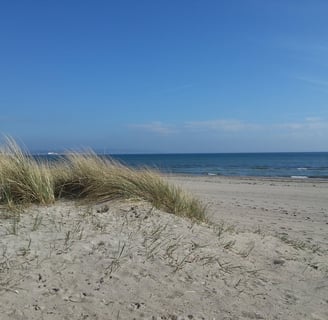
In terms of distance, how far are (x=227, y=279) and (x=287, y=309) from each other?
0.72m

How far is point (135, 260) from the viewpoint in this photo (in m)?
4.46

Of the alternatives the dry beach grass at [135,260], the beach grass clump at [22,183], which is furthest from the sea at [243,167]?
the dry beach grass at [135,260]

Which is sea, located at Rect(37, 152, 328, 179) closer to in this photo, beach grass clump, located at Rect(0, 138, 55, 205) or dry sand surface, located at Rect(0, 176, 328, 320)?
beach grass clump, located at Rect(0, 138, 55, 205)

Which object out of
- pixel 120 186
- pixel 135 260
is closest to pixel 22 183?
pixel 120 186

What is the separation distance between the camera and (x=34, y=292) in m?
3.65

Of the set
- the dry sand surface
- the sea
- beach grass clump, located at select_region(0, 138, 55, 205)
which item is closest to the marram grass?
beach grass clump, located at select_region(0, 138, 55, 205)

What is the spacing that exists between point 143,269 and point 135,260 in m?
0.20

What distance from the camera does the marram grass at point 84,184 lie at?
6.04 m

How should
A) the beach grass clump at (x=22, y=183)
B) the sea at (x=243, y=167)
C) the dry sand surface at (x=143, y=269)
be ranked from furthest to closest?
the sea at (x=243, y=167) < the beach grass clump at (x=22, y=183) < the dry sand surface at (x=143, y=269)

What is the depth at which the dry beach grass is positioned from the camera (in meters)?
3.67

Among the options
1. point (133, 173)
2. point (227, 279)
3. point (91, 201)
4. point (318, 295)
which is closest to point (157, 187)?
point (133, 173)

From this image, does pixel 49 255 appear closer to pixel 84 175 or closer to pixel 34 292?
pixel 34 292

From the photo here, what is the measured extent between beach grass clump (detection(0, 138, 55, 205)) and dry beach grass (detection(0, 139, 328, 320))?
0.03 meters

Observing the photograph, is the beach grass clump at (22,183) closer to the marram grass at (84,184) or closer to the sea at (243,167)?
the marram grass at (84,184)
